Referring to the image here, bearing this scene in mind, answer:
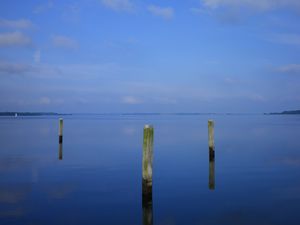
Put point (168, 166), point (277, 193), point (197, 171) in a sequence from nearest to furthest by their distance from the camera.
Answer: point (277, 193) < point (197, 171) < point (168, 166)

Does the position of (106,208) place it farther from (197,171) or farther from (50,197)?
(197,171)

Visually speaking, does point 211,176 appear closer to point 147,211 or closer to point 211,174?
point 211,174

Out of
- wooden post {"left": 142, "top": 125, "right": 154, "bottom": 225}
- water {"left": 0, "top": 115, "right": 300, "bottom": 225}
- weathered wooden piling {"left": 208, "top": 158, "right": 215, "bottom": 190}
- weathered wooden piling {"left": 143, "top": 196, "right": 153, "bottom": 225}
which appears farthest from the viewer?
weathered wooden piling {"left": 208, "top": 158, "right": 215, "bottom": 190}

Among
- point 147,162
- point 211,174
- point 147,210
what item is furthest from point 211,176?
point 147,162


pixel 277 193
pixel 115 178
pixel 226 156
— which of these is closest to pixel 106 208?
pixel 115 178

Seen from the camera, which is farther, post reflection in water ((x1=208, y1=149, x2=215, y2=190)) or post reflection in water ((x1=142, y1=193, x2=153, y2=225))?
post reflection in water ((x1=208, y1=149, x2=215, y2=190))

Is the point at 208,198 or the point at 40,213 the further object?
the point at 208,198

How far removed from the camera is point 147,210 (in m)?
12.3

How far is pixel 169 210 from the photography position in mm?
12328

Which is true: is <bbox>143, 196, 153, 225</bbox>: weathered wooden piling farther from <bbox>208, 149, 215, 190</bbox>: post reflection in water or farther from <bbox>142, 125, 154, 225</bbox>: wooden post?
<bbox>208, 149, 215, 190</bbox>: post reflection in water

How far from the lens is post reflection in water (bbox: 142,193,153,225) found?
11.3 m

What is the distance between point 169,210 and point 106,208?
2.19 metres

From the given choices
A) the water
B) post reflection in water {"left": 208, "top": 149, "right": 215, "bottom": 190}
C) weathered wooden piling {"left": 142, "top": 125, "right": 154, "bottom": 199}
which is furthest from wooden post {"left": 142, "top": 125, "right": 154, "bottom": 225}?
post reflection in water {"left": 208, "top": 149, "right": 215, "bottom": 190}

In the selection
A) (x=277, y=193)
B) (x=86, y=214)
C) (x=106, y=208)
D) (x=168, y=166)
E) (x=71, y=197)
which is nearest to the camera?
(x=86, y=214)
